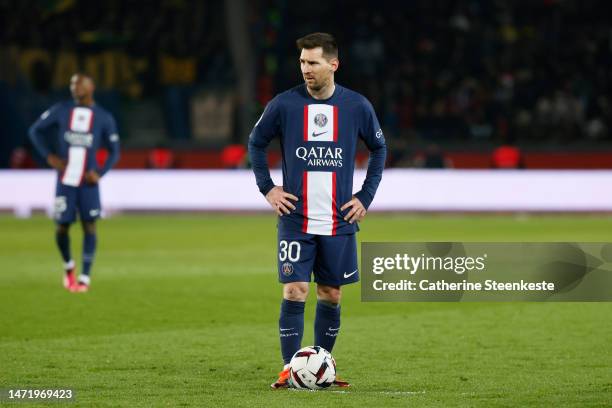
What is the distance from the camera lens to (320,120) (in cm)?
754

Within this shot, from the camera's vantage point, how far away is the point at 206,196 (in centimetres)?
2516

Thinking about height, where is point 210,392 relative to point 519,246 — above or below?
below

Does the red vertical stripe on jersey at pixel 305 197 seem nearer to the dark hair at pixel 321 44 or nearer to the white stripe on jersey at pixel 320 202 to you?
the white stripe on jersey at pixel 320 202

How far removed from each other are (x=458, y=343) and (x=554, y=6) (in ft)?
76.9

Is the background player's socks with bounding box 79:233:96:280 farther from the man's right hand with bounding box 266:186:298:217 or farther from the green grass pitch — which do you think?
the man's right hand with bounding box 266:186:298:217

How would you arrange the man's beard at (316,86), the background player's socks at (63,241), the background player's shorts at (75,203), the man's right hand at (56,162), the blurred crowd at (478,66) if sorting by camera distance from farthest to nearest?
1. the blurred crowd at (478,66)
2. the background player's socks at (63,241)
3. the background player's shorts at (75,203)
4. the man's right hand at (56,162)
5. the man's beard at (316,86)

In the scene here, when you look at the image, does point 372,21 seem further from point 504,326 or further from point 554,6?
point 504,326

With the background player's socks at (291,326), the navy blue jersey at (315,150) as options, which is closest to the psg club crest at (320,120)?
the navy blue jersey at (315,150)

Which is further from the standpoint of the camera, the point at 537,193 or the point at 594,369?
the point at 537,193

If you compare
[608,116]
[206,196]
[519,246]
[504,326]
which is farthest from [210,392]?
[608,116]

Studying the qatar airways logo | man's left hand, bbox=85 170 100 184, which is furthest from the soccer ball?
man's left hand, bbox=85 170 100 184

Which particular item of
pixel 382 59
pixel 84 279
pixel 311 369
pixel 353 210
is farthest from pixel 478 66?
pixel 311 369

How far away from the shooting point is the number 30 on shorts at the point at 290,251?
7.50 metres

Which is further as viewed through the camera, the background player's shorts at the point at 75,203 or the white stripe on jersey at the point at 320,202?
the background player's shorts at the point at 75,203
